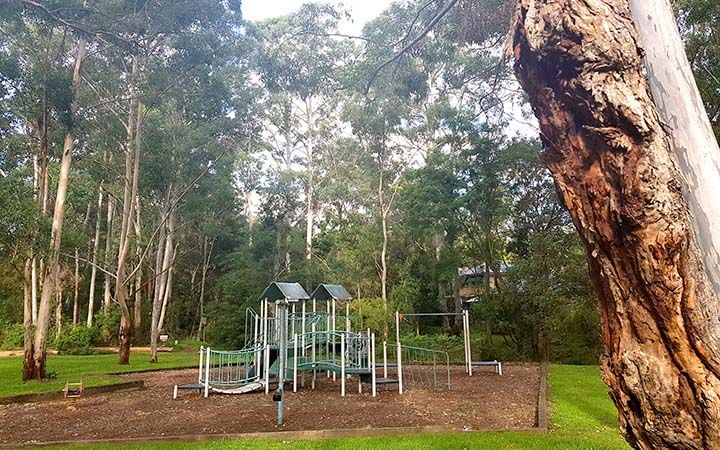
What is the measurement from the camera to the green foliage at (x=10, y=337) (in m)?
22.7

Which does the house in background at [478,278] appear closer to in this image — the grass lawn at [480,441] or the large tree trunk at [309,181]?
the large tree trunk at [309,181]

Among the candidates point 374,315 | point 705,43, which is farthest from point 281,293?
point 705,43

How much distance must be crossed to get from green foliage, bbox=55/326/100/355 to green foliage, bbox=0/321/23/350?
2862mm

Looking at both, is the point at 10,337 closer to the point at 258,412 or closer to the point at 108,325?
the point at 108,325

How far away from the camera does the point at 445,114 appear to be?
20.9 metres

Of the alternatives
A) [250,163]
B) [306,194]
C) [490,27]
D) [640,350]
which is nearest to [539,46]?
[640,350]

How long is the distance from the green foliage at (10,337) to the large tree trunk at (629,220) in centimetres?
2664

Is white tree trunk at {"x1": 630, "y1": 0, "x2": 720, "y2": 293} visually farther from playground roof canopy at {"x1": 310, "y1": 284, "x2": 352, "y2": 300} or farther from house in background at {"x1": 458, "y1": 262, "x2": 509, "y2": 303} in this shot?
house in background at {"x1": 458, "y1": 262, "x2": 509, "y2": 303}

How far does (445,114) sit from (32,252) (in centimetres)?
1519

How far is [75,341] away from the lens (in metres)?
20.7

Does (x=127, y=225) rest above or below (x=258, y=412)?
above

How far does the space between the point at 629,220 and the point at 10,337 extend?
90.1 feet

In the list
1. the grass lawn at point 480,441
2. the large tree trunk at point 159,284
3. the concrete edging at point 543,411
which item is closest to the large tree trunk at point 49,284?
the large tree trunk at point 159,284

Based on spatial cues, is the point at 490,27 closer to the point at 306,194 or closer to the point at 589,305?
the point at 589,305
